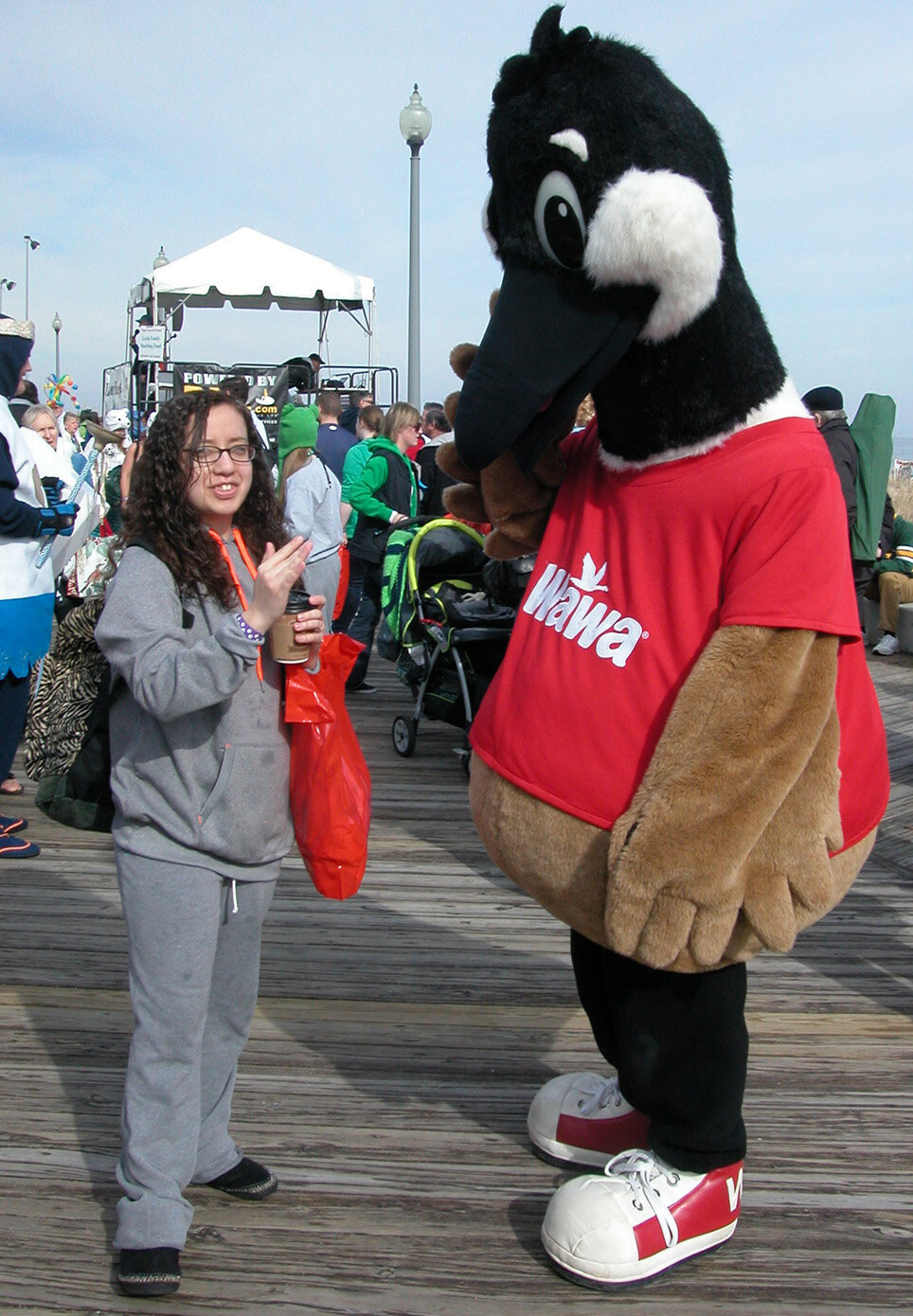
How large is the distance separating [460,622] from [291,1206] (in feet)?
12.3

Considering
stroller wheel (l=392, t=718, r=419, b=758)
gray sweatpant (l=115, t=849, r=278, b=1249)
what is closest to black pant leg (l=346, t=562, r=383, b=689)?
stroller wheel (l=392, t=718, r=419, b=758)

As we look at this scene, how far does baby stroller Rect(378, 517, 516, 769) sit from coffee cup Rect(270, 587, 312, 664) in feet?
11.5

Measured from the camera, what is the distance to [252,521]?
2.51 metres

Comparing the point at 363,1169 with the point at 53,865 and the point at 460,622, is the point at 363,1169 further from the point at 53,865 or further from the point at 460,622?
the point at 460,622

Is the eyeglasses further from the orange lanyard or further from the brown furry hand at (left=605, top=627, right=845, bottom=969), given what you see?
the brown furry hand at (left=605, top=627, right=845, bottom=969)

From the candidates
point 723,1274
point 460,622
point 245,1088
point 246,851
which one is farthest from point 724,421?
point 460,622

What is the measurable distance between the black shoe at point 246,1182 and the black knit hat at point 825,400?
6062 mm

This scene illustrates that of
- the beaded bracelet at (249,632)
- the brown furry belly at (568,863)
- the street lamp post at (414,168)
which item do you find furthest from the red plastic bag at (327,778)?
the street lamp post at (414,168)

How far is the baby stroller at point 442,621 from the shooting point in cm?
597

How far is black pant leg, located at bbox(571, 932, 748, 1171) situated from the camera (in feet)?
7.18

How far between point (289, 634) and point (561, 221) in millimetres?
881

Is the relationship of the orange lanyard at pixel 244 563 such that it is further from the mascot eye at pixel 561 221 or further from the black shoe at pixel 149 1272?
the black shoe at pixel 149 1272

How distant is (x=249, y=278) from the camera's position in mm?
15219

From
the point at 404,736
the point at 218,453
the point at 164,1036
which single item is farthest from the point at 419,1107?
the point at 404,736
